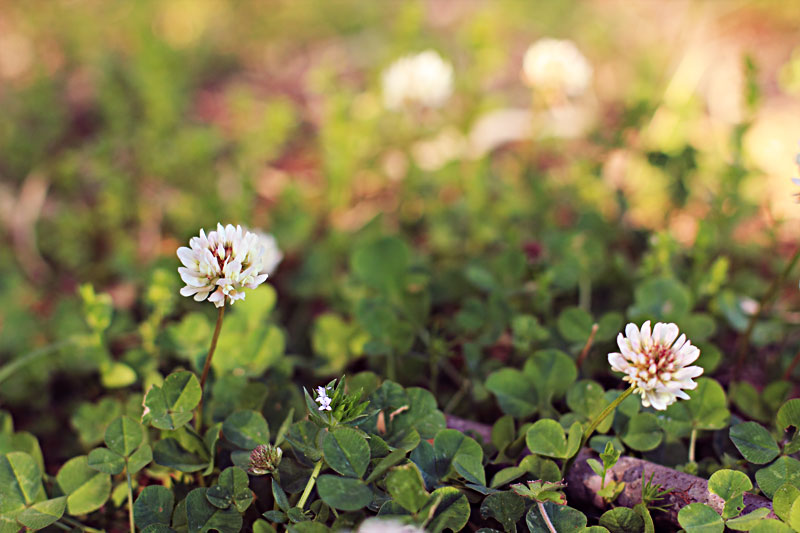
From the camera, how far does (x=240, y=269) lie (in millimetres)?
1338

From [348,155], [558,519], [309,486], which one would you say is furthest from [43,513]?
[348,155]

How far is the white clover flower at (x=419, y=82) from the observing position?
2914mm

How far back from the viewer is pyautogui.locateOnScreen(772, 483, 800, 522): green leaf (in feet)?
4.00

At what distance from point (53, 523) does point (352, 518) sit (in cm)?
70

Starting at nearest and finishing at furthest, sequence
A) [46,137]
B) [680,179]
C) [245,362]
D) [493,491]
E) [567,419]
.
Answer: [493,491] → [567,419] → [245,362] → [680,179] → [46,137]

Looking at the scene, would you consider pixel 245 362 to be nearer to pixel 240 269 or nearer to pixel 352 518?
pixel 240 269

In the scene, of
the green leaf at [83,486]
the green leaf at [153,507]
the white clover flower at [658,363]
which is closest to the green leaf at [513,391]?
the white clover flower at [658,363]

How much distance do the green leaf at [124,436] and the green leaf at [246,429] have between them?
7.8 inches

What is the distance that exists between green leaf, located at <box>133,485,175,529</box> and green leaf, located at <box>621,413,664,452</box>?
1039mm

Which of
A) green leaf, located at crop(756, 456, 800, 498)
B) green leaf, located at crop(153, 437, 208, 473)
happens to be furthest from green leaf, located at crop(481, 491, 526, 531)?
green leaf, located at crop(153, 437, 208, 473)

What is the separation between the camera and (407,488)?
1.17 meters

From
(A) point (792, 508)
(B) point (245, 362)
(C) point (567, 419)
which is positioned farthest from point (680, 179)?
(B) point (245, 362)

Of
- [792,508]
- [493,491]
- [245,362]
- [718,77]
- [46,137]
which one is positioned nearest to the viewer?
[792,508]

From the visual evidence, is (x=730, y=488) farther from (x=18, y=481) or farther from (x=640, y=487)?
(x=18, y=481)
